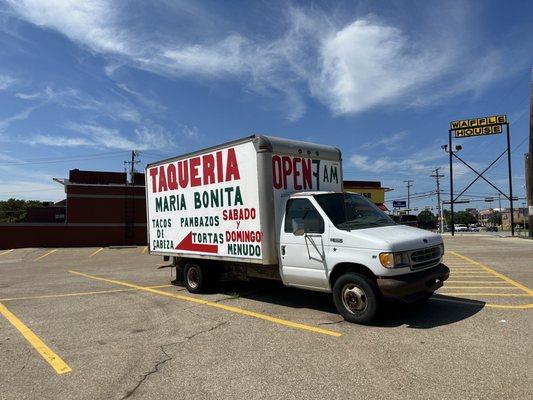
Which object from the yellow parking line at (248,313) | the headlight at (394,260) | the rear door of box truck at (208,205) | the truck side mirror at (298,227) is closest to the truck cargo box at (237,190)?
the rear door of box truck at (208,205)

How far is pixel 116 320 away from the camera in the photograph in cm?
781

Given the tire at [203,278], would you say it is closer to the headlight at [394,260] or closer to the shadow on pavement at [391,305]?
the shadow on pavement at [391,305]

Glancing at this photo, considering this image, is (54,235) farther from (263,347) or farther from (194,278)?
(263,347)

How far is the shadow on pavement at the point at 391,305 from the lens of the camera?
7.04 m

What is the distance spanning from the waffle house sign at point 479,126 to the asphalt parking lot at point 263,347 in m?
30.6

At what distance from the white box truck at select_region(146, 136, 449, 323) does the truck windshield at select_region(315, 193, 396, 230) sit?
0.02 meters

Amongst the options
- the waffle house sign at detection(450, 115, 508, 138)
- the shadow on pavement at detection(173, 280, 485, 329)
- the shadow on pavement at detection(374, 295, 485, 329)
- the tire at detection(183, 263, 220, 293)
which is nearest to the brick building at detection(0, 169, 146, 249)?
the waffle house sign at detection(450, 115, 508, 138)

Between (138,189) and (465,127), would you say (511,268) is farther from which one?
(138,189)

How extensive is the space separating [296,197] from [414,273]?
235cm

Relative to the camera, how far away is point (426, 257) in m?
7.22

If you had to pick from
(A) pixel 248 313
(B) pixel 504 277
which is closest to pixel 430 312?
(A) pixel 248 313

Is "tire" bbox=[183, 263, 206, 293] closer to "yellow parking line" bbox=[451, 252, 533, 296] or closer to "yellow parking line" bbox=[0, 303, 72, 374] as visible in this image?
"yellow parking line" bbox=[0, 303, 72, 374]

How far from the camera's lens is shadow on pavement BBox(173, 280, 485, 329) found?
704 centimetres

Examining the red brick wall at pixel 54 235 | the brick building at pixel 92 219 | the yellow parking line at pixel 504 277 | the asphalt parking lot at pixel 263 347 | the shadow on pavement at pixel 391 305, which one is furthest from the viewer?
the brick building at pixel 92 219
